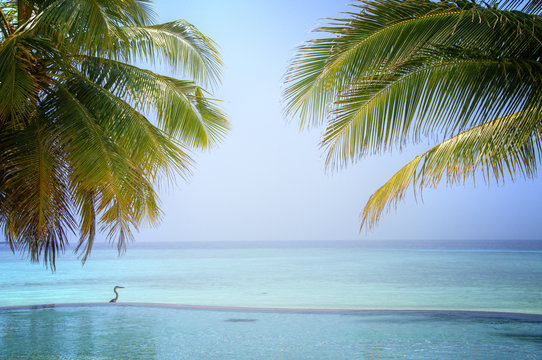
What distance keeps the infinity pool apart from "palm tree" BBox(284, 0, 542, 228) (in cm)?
364

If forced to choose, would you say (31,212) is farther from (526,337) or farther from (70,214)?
(526,337)

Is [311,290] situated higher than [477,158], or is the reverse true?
[477,158]

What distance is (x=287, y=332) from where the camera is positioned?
23.1 ft

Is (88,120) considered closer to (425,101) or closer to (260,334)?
(425,101)

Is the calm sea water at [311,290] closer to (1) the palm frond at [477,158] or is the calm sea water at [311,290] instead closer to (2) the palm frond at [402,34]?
(1) the palm frond at [477,158]

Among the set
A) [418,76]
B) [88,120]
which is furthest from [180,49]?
[418,76]

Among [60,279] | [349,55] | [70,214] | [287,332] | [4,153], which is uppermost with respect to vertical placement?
[349,55]

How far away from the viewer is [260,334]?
22.9 ft

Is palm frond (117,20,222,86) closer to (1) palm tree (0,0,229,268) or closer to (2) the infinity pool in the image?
(1) palm tree (0,0,229,268)

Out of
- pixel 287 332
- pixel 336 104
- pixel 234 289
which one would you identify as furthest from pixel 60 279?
pixel 336 104

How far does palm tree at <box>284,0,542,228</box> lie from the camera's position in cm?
251

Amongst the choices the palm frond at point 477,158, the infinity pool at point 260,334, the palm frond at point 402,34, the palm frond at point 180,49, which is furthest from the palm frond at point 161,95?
the palm frond at point 402,34

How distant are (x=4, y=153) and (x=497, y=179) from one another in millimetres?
4265

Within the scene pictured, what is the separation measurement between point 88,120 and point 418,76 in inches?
118
